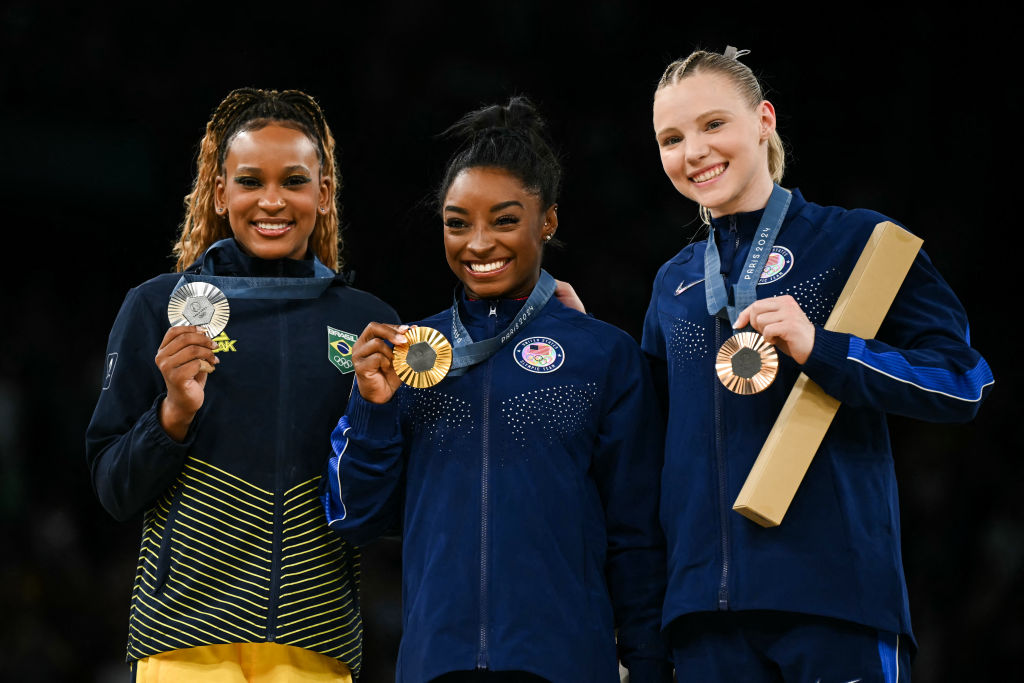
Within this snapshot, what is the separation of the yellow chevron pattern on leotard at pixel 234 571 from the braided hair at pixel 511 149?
0.80 m

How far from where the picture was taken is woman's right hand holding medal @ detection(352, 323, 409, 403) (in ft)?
7.67

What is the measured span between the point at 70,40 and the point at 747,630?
4507 millimetres

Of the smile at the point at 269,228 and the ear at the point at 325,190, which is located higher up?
the ear at the point at 325,190

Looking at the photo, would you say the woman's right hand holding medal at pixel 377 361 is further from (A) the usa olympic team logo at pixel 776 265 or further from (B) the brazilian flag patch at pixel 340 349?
(A) the usa olympic team logo at pixel 776 265

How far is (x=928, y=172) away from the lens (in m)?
5.22

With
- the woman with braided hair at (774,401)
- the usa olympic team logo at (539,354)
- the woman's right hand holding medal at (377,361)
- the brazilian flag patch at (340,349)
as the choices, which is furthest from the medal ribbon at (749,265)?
the brazilian flag patch at (340,349)

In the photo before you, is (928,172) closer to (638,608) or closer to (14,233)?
(638,608)

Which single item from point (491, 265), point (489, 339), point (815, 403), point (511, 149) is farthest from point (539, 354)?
point (815, 403)

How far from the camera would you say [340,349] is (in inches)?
108

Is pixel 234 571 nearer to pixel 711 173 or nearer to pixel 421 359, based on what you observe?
pixel 421 359

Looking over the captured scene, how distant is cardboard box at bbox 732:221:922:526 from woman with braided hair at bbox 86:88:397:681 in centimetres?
98

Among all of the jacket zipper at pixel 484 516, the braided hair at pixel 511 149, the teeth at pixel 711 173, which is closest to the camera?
the jacket zipper at pixel 484 516

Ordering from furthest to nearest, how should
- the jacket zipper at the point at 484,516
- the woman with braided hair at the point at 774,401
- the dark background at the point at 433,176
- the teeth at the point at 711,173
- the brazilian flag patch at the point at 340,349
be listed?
the dark background at the point at 433,176 < the brazilian flag patch at the point at 340,349 < the teeth at the point at 711,173 < the jacket zipper at the point at 484,516 < the woman with braided hair at the point at 774,401

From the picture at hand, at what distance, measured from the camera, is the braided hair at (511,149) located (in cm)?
261
